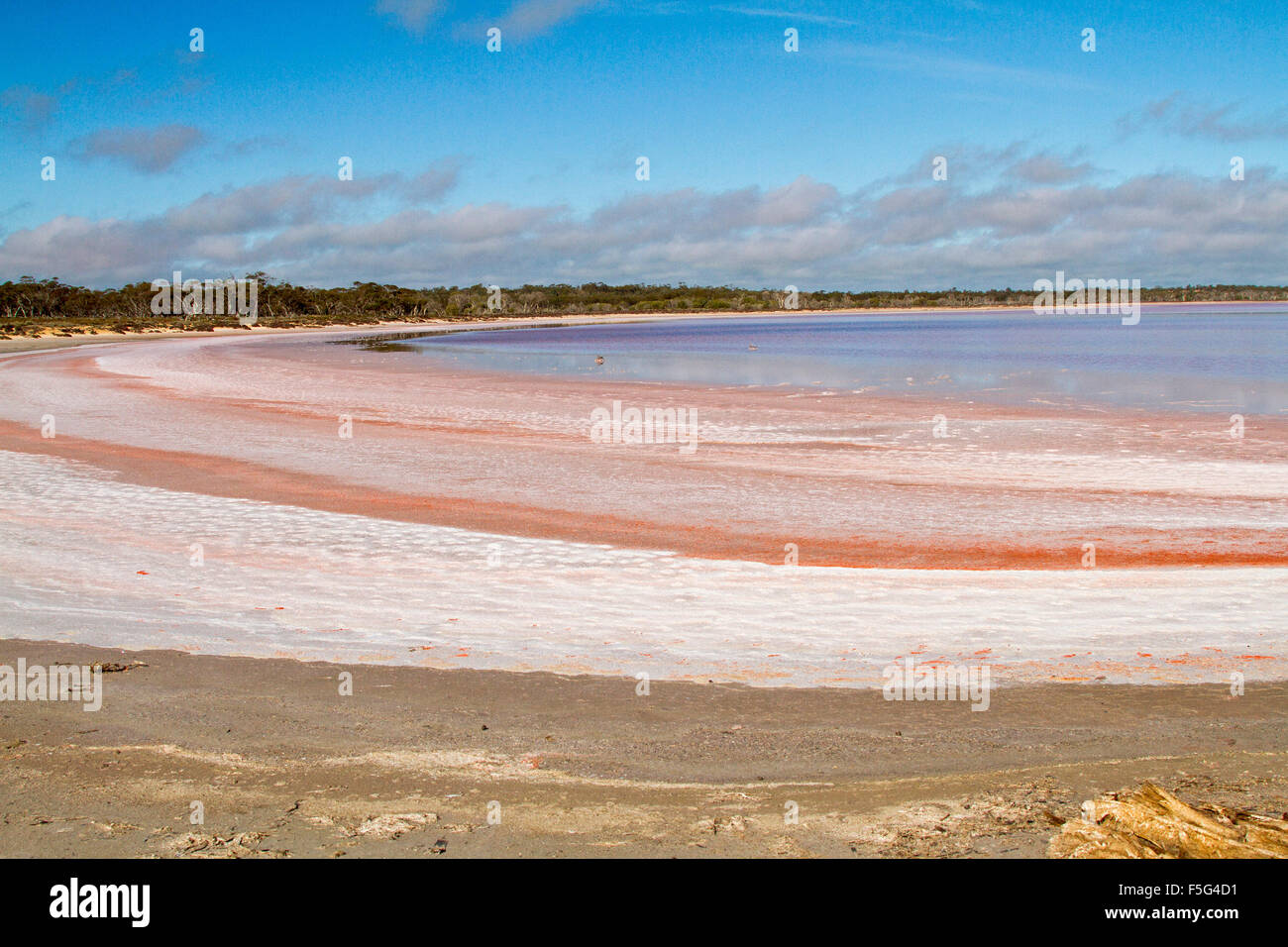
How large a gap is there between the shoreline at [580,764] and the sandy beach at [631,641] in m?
0.02

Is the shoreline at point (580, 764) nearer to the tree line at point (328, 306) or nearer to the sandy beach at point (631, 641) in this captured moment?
the sandy beach at point (631, 641)

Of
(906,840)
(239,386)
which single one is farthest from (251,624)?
(239,386)

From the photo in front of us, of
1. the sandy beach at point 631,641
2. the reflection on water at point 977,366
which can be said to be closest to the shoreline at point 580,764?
the sandy beach at point 631,641

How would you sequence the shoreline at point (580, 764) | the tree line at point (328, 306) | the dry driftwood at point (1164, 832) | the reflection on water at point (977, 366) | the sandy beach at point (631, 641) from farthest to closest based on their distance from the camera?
the tree line at point (328, 306)
the reflection on water at point (977, 366)
the sandy beach at point (631, 641)
the shoreline at point (580, 764)
the dry driftwood at point (1164, 832)

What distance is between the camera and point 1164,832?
412 centimetres

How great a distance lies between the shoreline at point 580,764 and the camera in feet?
14.0

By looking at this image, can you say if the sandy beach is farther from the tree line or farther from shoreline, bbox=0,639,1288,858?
the tree line

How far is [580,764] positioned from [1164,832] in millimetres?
2534

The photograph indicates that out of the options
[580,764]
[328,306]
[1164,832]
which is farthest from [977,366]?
[328,306]

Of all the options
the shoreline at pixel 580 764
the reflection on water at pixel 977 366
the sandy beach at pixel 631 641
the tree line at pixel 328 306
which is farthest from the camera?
the tree line at pixel 328 306

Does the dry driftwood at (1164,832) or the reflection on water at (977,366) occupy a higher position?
the reflection on water at (977,366)

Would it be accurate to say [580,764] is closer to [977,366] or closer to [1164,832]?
[1164,832]
